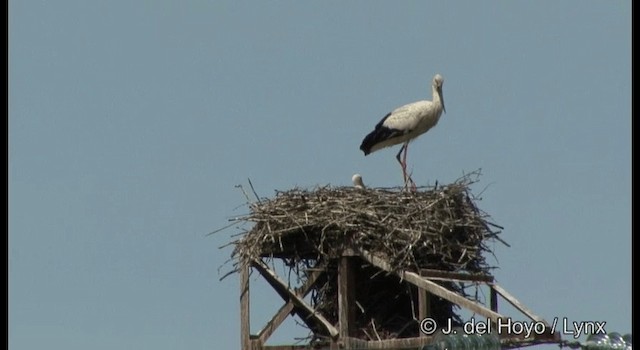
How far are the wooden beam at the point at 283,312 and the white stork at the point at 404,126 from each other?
2677 millimetres

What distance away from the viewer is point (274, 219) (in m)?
Answer: 16.2

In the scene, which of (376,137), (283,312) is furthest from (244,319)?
(376,137)

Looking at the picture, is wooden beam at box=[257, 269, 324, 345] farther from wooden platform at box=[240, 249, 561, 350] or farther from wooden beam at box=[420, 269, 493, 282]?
wooden beam at box=[420, 269, 493, 282]

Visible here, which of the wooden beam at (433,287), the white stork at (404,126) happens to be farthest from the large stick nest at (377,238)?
the white stork at (404,126)

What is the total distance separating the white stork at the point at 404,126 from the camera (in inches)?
747

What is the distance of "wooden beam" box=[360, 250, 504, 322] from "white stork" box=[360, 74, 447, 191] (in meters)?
2.93

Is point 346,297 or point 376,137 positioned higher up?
point 376,137

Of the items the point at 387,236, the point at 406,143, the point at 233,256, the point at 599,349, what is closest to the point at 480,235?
the point at 387,236

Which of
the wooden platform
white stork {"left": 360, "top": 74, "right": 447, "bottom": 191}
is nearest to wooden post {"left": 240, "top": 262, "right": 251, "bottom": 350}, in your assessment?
the wooden platform

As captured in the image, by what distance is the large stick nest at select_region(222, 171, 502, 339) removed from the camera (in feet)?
52.0

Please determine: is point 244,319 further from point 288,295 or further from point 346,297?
point 346,297

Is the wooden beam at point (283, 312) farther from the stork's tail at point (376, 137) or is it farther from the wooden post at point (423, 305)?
the stork's tail at point (376, 137)

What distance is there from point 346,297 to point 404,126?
3821 mm

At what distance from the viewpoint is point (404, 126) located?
19.1 metres
